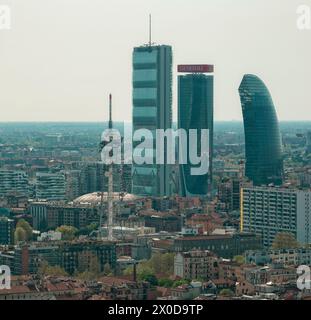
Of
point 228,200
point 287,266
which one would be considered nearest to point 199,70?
point 228,200

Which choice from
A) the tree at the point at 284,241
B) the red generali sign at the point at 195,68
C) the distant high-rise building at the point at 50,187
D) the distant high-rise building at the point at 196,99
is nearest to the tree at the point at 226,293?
the tree at the point at 284,241

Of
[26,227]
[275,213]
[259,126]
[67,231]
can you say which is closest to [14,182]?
[259,126]

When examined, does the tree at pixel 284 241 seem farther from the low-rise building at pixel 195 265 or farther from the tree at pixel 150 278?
the tree at pixel 150 278

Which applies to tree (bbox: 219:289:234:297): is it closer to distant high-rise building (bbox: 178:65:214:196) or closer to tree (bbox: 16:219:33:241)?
tree (bbox: 16:219:33:241)

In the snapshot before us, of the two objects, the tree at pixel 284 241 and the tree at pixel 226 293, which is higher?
the tree at pixel 226 293

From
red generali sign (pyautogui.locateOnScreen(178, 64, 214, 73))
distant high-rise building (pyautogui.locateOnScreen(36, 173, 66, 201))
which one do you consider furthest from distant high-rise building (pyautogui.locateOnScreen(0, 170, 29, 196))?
red generali sign (pyautogui.locateOnScreen(178, 64, 214, 73))

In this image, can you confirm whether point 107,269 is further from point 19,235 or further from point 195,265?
point 19,235
